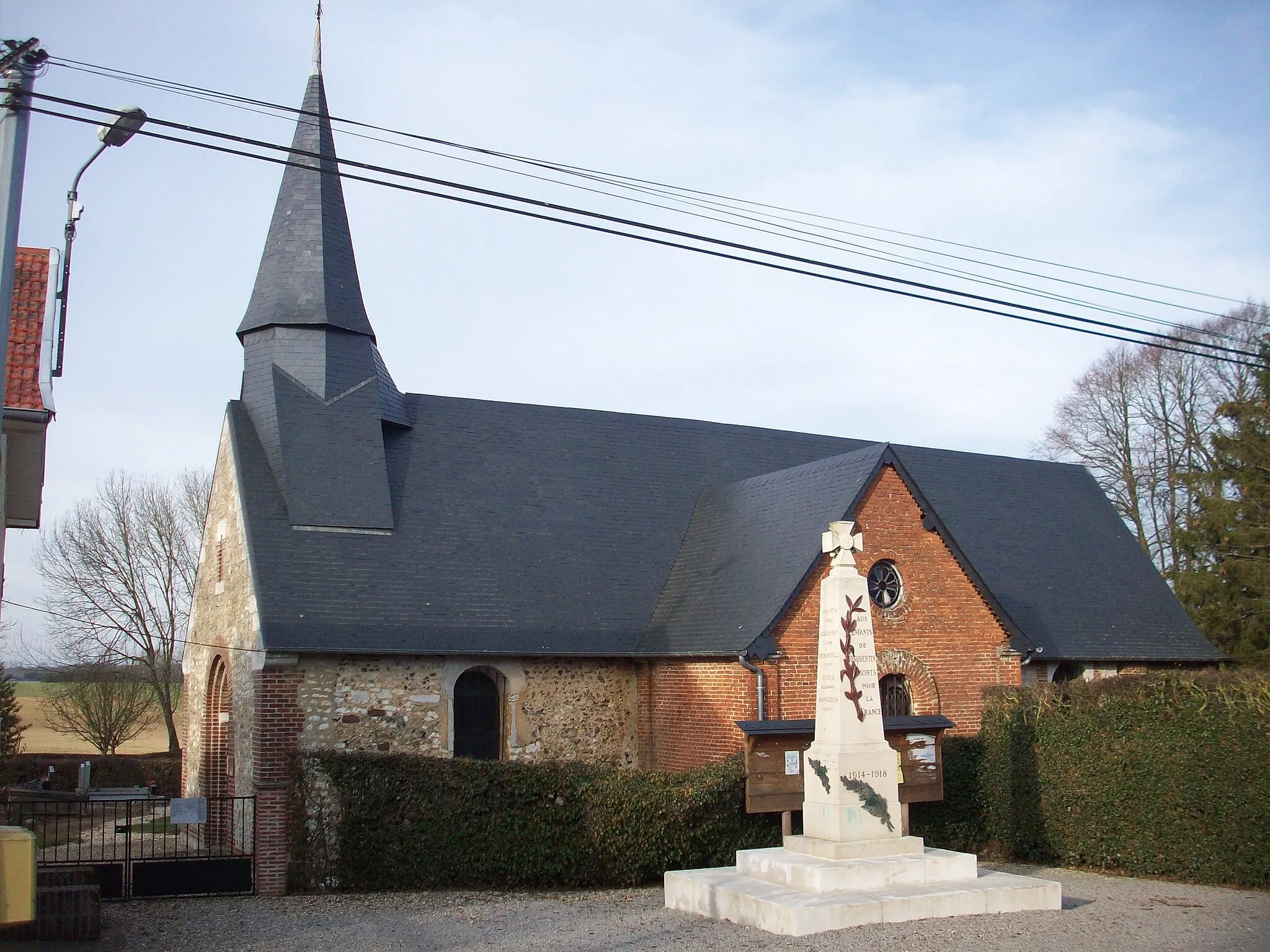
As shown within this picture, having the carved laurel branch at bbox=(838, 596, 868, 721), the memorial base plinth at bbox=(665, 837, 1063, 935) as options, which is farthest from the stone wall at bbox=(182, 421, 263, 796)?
the carved laurel branch at bbox=(838, 596, 868, 721)

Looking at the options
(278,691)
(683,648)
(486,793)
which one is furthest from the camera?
(683,648)

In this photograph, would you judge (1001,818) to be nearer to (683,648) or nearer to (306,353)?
(683,648)

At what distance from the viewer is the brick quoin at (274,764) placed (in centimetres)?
1416

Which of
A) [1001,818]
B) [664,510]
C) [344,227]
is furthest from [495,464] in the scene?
[1001,818]

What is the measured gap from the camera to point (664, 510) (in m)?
20.5

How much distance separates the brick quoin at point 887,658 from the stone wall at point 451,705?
657mm

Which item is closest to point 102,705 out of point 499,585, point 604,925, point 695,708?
point 499,585

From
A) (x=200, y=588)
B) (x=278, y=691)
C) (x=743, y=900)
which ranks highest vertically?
(x=200, y=588)

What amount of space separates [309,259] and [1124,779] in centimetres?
1420

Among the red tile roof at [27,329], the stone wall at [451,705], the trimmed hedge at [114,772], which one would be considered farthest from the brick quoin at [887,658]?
the trimmed hedge at [114,772]

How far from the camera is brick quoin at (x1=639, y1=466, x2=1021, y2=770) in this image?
1630cm

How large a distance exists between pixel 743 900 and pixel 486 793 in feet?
12.6

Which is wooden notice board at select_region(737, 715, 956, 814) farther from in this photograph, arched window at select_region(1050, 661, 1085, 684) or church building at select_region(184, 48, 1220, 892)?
arched window at select_region(1050, 661, 1085, 684)

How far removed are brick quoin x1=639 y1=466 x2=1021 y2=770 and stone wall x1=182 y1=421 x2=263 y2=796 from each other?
Answer: 19.0 feet
